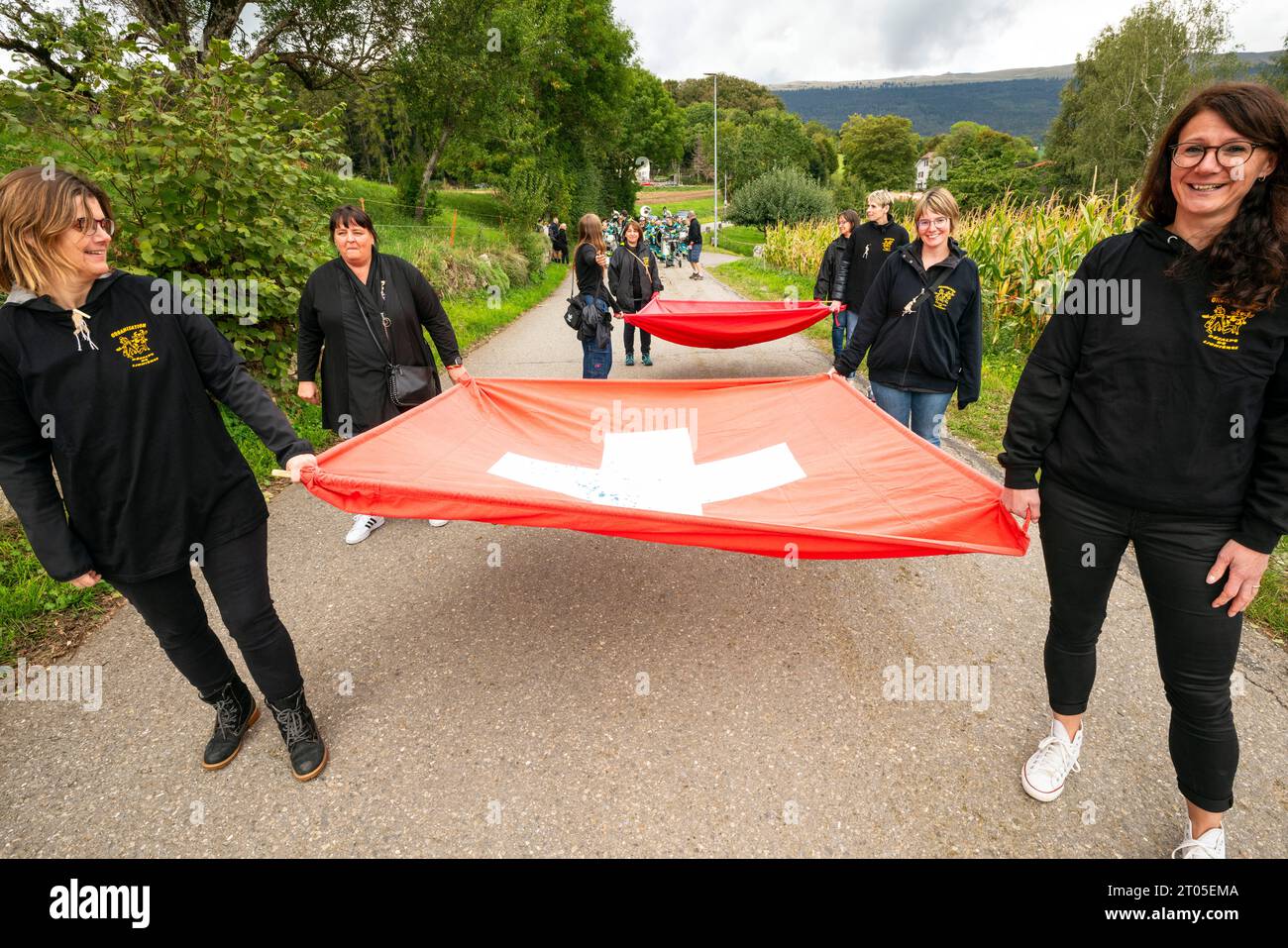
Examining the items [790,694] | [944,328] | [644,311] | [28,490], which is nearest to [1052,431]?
[790,694]

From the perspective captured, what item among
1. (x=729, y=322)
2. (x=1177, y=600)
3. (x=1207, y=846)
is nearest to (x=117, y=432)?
(x=1177, y=600)

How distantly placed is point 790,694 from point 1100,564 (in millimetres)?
1276

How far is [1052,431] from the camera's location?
6.37ft

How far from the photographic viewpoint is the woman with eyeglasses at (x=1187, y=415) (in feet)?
5.06

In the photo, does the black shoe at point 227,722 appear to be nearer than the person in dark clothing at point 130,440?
No

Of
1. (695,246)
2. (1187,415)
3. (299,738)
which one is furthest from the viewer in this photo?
(695,246)

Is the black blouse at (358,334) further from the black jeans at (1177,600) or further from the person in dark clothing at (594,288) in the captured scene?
the black jeans at (1177,600)

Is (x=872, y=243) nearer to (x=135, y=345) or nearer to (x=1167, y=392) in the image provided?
(x=1167, y=392)

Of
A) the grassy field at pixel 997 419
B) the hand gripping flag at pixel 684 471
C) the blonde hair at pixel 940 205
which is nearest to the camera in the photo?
the hand gripping flag at pixel 684 471

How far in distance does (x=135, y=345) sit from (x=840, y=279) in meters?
6.30

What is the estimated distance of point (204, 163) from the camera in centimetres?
474

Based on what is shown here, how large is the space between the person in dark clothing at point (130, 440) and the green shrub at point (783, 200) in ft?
106

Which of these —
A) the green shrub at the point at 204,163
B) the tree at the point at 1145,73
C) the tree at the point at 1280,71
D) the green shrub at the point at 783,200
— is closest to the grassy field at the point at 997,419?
the green shrub at the point at 204,163

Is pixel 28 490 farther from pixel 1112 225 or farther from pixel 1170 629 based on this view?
pixel 1112 225
